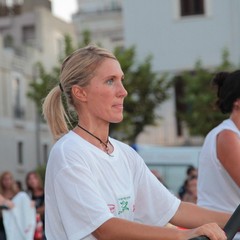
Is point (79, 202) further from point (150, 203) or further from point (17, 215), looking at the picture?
point (17, 215)

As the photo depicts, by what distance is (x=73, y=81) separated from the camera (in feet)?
12.0

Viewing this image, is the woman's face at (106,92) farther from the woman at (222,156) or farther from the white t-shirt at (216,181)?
the white t-shirt at (216,181)

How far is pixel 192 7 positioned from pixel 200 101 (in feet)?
17.9

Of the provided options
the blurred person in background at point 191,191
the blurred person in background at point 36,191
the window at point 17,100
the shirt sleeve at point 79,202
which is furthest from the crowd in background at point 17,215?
the window at point 17,100

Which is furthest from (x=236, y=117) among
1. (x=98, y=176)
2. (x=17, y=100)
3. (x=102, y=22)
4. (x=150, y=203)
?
(x=102, y=22)

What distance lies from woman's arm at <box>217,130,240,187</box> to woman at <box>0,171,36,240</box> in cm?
745

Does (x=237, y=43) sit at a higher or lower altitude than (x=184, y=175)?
higher

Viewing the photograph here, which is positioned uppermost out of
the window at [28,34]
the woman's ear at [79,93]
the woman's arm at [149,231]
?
the window at [28,34]

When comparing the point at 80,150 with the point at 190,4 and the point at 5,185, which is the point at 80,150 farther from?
the point at 190,4

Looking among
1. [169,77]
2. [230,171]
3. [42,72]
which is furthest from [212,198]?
[169,77]

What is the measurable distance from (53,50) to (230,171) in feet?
135

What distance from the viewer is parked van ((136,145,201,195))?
17125 mm

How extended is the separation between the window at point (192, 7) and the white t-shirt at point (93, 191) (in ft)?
91.1

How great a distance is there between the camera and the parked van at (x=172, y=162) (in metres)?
17.1
